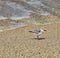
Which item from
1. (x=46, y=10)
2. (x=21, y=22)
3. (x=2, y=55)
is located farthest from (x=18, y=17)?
(x=2, y=55)

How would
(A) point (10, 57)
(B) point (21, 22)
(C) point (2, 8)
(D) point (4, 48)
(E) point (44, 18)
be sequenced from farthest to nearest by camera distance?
1. (C) point (2, 8)
2. (E) point (44, 18)
3. (B) point (21, 22)
4. (D) point (4, 48)
5. (A) point (10, 57)

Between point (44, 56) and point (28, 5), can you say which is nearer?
point (44, 56)

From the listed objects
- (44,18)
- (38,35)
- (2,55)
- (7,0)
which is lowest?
(7,0)

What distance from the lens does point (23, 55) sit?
1200 cm

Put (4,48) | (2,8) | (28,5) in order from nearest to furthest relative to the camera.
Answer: (4,48), (2,8), (28,5)

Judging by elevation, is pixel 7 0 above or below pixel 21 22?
below

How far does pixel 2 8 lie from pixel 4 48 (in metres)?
19.0

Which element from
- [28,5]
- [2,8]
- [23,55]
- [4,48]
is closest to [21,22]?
[2,8]

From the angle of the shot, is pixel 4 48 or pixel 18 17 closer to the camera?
pixel 4 48

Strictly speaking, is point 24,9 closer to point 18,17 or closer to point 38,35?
point 18,17

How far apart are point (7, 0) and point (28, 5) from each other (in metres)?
4.97

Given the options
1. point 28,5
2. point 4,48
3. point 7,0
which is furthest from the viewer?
point 7,0

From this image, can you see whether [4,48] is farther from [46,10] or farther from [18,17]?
[46,10]

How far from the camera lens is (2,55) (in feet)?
39.3
